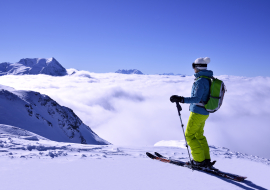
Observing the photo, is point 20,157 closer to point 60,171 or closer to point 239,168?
point 60,171

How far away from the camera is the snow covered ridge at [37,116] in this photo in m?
18.9

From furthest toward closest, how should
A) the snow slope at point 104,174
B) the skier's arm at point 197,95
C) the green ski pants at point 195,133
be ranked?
the green ski pants at point 195,133
the skier's arm at point 197,95
the snow slope at point 104,174

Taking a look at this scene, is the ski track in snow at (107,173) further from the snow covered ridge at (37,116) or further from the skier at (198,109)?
the snow covered ridge at (37,116)

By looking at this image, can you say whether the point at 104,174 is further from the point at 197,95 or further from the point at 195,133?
the point at 197,95

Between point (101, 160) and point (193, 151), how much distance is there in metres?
2.43

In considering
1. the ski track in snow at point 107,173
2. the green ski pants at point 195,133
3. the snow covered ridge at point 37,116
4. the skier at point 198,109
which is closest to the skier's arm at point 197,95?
the skier at point 198,109

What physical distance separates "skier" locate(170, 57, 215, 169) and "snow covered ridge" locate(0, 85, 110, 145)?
18.8 meters

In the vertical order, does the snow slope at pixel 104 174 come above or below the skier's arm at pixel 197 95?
below

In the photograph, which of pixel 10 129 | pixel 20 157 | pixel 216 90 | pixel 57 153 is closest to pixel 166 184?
pixel 216 90

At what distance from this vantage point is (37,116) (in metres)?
22.5

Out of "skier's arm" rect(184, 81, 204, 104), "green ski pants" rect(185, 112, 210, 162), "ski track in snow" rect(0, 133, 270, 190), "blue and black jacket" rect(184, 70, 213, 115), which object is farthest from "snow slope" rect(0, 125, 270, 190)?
"skier's arm" rect(184, 81, 204, 104)

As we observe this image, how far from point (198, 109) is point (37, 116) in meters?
23.0

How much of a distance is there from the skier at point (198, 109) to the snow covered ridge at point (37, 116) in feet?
61.8

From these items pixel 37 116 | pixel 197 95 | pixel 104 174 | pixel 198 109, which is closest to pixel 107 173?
pixel 104 174
